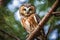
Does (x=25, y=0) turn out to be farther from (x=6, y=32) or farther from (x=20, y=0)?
(x=6, y=32)

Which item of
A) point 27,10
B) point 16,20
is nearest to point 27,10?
point 27,10

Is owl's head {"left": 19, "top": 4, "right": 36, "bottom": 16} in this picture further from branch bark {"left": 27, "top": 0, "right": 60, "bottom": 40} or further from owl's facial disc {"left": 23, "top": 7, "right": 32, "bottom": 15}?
branch bark {"left": 27, "top": 0, "right": 60, "bottom": 40}

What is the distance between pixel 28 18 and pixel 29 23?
0.11 ft

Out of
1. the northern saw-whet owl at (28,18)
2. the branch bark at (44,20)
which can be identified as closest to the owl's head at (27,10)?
the northern saw-whet owl at (28,18)

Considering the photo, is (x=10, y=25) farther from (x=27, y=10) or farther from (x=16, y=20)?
(x=27, y=10)

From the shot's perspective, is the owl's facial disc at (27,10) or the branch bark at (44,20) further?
the owl's facial disc at (27,10)

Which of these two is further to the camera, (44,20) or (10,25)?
(10,25)

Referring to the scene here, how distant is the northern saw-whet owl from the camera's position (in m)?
1.14

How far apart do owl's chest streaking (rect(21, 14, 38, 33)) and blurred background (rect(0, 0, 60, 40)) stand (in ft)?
0.11

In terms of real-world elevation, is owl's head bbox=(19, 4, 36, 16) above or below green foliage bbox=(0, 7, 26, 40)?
above

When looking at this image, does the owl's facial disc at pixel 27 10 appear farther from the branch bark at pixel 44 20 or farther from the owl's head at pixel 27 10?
the branch bark at pixel 44 20

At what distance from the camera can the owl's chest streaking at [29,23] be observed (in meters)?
1.14

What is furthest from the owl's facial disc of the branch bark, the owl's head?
the branch bark

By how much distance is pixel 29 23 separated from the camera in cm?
114
